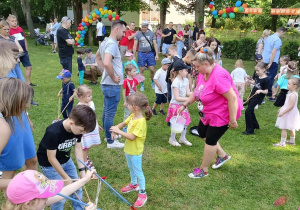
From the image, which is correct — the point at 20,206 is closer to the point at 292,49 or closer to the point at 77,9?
the point at 292,49

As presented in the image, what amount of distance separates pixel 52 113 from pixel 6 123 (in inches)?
175

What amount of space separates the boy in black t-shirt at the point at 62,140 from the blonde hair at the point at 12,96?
18.4 inches

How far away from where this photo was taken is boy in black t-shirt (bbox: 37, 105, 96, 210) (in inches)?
94.5

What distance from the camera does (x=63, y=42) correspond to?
7.07 metres

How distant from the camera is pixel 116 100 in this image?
4586 mm

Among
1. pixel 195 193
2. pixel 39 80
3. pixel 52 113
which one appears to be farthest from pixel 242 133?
pixel 39 80

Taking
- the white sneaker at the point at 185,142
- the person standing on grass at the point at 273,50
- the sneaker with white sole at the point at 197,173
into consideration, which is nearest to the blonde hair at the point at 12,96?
the sneaker with white sole at the point at 197,173

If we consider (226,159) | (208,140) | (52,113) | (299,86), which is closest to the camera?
(208,140)

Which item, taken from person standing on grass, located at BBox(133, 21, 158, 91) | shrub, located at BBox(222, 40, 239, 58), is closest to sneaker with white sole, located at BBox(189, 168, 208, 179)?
person standing on grass, located at BBox(133, 21, 158, 91)

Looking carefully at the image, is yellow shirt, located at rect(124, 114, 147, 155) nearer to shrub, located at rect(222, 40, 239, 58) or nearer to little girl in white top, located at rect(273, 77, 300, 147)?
little girl in white top, located at rect(273, 77, 300, 147)

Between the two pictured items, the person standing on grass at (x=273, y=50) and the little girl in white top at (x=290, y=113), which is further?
the person standing on grass at (x=273, y=50)

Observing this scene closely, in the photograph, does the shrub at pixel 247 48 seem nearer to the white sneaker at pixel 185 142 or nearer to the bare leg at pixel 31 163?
the white sneaker at pixel 185 142

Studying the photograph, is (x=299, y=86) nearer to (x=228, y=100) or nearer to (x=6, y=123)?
(x=228, y=100)

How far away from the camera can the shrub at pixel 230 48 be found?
1614cm
